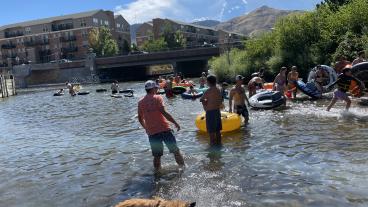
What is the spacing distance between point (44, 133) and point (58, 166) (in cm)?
726

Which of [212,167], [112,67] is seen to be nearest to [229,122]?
[212,167]

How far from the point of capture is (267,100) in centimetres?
1911

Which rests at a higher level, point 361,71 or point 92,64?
point 92,64

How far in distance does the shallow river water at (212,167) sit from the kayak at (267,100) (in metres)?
2.05

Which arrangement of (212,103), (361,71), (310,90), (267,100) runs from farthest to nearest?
(310,90)
(361,71)
(267,100)
(212,103)

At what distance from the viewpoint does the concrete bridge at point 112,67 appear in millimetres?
75438

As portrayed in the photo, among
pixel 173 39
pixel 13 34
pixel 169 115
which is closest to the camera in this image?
pixel 169 115

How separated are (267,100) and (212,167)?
982cm

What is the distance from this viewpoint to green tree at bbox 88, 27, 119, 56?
3871 inches

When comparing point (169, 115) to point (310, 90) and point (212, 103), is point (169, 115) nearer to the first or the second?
point (212, 103)

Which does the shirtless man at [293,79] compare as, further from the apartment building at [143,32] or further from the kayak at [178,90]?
the apartment building at [143,32]

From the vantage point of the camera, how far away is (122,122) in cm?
1958

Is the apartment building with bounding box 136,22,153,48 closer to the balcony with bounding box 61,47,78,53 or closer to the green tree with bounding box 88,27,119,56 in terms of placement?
the balcony with bounding box 61,47,78,53

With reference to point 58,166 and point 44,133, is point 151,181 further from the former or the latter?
point 44,133
